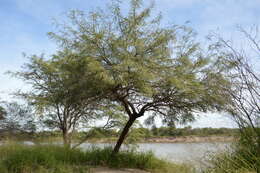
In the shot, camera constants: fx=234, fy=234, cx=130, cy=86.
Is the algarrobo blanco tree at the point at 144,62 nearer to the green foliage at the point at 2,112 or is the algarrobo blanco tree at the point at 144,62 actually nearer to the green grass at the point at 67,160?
the green grass at the point at 67,160

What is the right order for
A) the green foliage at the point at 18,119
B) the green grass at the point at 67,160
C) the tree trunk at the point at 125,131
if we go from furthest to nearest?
the green foliage at the point at 18,119
the tree trunk at the point at 125,131
the green grass at the point at 67,160

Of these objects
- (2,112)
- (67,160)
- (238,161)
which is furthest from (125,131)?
(2,112)

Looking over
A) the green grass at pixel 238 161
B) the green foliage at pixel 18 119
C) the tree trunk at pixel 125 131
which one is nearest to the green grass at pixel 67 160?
the tree trunk at pixel 125 131

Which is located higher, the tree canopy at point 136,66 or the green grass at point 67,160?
the tree canopy at point 136,66

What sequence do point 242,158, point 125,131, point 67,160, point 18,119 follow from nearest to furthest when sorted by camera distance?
point 242,158 < point 67,160 < point 125,131 < point 18,119

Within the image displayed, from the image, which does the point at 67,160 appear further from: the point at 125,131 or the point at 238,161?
the point at 238,161

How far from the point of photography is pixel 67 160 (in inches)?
278

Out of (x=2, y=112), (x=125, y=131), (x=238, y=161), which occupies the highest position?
(x=2, y=112)

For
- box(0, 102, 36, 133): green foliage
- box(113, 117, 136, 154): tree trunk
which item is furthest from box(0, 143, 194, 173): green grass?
box(0, 102, 36, 133): green foliage

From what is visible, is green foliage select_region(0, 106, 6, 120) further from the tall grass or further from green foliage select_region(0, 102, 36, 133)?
the tall grass

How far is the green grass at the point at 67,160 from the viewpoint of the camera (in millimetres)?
5680

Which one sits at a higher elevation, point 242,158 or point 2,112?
point 2,112

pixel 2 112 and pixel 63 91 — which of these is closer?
pixel 63 91

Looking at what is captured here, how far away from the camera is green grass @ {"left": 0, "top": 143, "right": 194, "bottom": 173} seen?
224 inches
